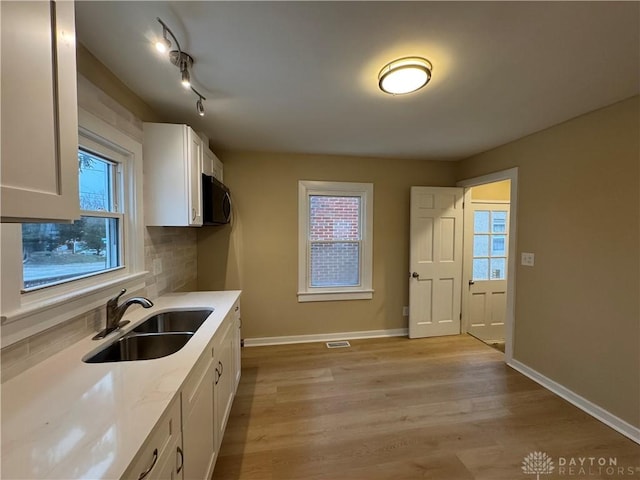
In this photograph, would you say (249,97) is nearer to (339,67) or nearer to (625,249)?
(339,67)

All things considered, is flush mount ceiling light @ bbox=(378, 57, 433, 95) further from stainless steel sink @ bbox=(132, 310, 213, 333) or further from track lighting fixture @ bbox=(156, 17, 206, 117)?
stainless steel sink @ bbox=(132, 310, 213, 333)

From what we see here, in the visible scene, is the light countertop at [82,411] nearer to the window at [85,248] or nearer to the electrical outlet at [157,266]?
the window at [85,248]

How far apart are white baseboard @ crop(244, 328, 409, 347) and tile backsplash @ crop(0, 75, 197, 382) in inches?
41.7

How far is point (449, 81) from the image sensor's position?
1.71 meters

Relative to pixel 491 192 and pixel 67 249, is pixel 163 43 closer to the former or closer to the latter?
pixel 67 249

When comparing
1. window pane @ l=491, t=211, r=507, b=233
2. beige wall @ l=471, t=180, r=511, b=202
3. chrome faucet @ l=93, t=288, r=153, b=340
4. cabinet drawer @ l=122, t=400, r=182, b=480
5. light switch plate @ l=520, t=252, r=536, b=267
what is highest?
beige wall @ l=471, t=180, r=511, b=202

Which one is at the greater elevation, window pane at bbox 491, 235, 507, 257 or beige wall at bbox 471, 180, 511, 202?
beige wall at bbox 471, 180, 511, 202

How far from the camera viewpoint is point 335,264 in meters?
3.58

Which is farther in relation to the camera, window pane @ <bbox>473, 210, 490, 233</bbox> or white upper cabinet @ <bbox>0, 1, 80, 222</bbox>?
window pane @ <bbox>473, 210, 490, 233</bbox>

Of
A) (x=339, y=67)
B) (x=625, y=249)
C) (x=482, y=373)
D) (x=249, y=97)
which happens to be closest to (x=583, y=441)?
(x=482, y=373)

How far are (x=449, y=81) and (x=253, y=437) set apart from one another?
8.93 ft

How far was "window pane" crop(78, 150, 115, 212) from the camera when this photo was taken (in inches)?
59.7

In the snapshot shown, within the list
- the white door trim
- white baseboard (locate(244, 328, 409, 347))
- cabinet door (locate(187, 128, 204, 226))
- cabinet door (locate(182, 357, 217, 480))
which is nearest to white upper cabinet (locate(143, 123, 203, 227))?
cabinet door (locate(187, 128, 204, 226))

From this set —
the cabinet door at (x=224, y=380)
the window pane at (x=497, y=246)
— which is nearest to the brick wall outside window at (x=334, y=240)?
the cabinet door at (x=224, y=380)
